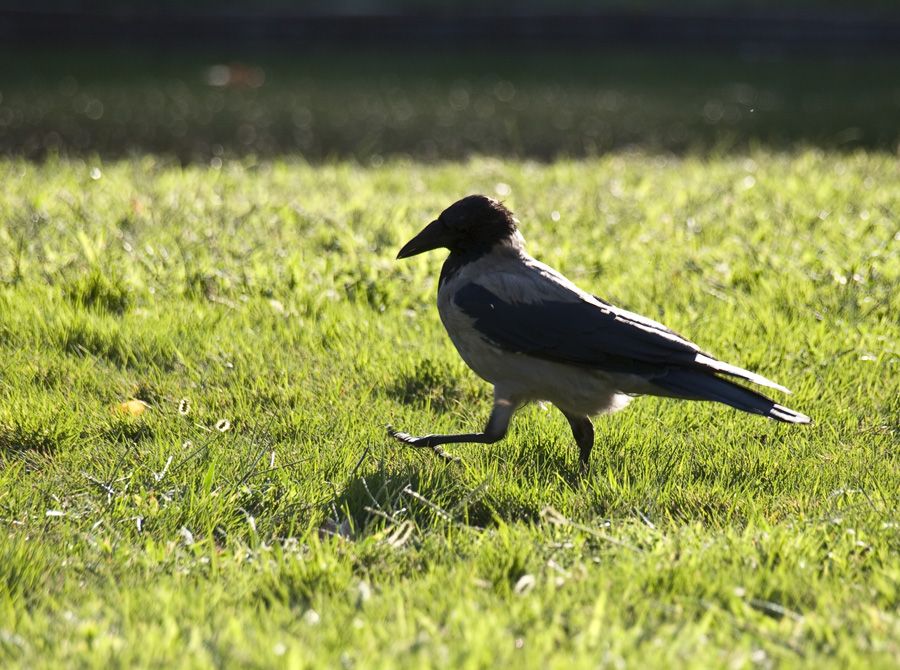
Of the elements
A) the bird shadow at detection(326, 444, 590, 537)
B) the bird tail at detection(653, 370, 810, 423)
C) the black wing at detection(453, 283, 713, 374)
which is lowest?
the bird shadow at detection(326, 444, 590, 537)

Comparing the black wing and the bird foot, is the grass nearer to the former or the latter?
the bird foot

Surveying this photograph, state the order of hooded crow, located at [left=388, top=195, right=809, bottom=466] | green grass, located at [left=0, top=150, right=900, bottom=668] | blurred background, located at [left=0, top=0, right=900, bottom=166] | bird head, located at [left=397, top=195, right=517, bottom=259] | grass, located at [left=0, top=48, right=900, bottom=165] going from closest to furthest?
1. green grass, located at [left=0, top=150, right=900, bottom=668]
2. hooded crow, located at [left=388, top=195, right=809, bottom=466]
3. bird head, located at [left=397, top=195, right=517, bottom=259]
4. grass, located at [left=0, top=48, right=900, bottom=165]
5. blurred background, located at [left=0, top=0, right=900, bottom=166]

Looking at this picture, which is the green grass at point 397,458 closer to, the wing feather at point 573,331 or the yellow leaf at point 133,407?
the yellow leaf at point 133,407

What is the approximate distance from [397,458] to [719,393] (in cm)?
114

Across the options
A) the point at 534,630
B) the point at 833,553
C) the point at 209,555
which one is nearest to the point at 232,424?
the point at 209,555

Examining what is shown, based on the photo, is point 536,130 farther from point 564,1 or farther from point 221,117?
point 564,1

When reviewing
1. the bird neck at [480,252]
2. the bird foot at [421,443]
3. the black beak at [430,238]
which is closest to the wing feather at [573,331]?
the bird neck at [480,252]

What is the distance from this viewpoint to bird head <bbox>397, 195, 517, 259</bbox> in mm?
4078

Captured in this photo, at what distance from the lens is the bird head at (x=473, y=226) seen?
13.4ft

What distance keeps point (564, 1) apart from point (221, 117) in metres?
13.3

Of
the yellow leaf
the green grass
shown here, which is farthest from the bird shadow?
the yellow leaf

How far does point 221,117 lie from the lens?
44.8ft

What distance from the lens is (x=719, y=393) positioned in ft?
11.9

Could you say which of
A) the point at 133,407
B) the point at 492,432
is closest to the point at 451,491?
the point at 492,432
